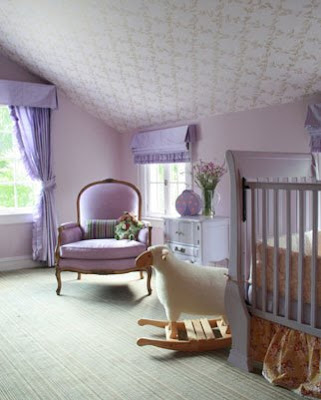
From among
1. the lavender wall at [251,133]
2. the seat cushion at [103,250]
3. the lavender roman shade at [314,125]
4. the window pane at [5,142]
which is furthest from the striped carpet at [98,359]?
the window pane at [5,142]

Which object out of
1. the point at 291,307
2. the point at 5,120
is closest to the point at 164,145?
the point at 5,120

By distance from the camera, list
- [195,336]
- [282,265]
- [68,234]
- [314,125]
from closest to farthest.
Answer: [282,265], [195,336], [314,125], [68,234]

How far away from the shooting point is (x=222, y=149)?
4.30 meters

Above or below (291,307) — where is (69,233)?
above

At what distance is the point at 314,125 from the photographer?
3342 millimetres

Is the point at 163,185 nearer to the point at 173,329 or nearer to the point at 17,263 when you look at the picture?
the point at 17,263

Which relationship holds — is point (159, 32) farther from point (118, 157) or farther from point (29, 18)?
point (118, 157)

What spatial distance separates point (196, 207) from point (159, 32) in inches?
59.2

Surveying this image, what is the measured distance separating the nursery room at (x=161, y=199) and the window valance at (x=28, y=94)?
15mm

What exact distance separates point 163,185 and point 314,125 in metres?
2.22

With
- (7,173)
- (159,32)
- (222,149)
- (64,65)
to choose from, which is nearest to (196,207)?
(222,149)

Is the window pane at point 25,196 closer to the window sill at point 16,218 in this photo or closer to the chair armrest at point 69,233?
the window sill at point 16,218

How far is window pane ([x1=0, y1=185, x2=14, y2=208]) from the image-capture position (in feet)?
17.0

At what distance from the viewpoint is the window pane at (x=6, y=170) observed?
16.9 feet
